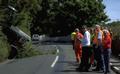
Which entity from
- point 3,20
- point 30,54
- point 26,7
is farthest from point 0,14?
point 26,7

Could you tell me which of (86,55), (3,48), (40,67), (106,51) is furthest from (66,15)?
(106,51)

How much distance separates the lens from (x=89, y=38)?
22.1m

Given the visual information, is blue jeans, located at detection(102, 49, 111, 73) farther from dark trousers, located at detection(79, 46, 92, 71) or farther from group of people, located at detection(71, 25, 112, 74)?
dark trousers, located at detection(79, 46, 92, 71)

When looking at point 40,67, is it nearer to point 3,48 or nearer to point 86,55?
point 86,55

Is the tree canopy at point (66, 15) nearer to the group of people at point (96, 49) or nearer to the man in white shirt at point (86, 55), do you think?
the group of people at point (96, 49)

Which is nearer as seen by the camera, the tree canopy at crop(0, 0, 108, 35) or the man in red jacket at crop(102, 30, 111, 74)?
the man in red jacket at crop(102, 30, 111, 74)

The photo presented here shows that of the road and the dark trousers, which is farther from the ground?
the dark trousers

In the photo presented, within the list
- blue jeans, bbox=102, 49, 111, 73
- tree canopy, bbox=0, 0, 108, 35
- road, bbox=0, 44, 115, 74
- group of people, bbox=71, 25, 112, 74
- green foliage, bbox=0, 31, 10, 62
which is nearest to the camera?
blue jeans, bbox=102, 49, 111, 73

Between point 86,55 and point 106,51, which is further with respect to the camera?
point 86,55

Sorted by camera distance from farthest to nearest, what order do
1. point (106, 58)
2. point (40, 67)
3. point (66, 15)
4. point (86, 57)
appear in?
point (66, 15)
point (40, 67)
point (86, 57)
point (106, 58)

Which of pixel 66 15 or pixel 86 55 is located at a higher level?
pixel 66 15

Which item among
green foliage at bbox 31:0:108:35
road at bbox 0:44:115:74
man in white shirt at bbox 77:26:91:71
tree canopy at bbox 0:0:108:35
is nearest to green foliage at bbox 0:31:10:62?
road at bbox 0:44:115:74

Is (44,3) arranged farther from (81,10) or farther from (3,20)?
(3,20)

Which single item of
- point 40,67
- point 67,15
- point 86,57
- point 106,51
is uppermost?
point 67,15
